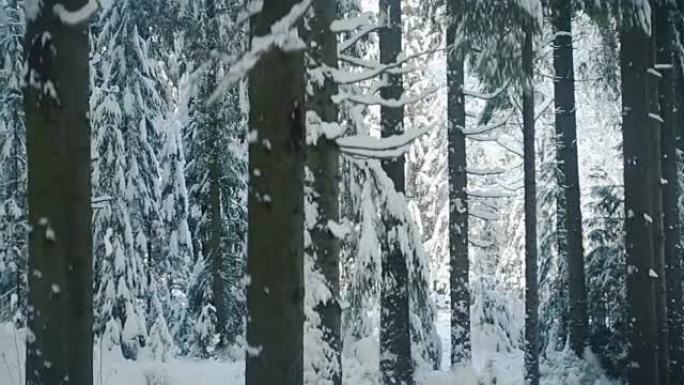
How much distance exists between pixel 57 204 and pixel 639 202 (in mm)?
9596

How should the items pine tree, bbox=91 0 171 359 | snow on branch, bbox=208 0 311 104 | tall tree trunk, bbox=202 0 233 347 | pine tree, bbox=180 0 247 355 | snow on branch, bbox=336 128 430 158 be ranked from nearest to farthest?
snow on branch, bbox=208 0 311 104 → snow on branch, bbox=336 128 430 158 → pine tree, bbox=180 0 247 355 → pine tree, bbox=91 0 171 359 → tall tree trunk, bbox=202 0 233 347

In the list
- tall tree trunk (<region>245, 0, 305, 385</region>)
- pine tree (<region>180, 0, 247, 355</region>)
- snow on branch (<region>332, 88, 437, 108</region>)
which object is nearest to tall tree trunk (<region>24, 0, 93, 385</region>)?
tall tree trunk (<region>245, 0, 305, 385</region>)

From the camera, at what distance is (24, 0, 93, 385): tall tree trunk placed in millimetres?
4977

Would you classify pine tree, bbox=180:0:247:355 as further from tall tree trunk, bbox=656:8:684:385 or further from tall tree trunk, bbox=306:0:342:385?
tall tree trunk, bbox=656:8:684:385

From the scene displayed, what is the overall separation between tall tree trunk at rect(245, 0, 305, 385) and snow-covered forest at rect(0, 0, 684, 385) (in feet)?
0.05

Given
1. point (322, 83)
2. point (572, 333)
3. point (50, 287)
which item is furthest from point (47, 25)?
point (572, 333)

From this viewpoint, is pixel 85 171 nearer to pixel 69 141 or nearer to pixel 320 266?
pixel 69 141

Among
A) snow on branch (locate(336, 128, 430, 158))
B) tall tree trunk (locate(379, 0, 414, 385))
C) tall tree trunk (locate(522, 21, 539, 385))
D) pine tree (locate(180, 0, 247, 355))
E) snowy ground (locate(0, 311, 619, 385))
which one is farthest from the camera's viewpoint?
pine tree (locate(180, 0, 247, 355))

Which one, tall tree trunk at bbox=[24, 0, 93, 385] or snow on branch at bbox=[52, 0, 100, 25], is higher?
snow on branch at bbox=[52, 0, 100, 25]

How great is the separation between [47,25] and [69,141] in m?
0.81

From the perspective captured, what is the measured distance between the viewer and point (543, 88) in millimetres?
22844

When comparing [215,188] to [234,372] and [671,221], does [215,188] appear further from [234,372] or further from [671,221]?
[671,221]

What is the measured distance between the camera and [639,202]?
38.9 ft

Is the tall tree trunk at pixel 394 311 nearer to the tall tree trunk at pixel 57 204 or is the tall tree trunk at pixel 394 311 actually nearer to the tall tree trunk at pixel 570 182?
the tall tree trunk at pixel 570 182
